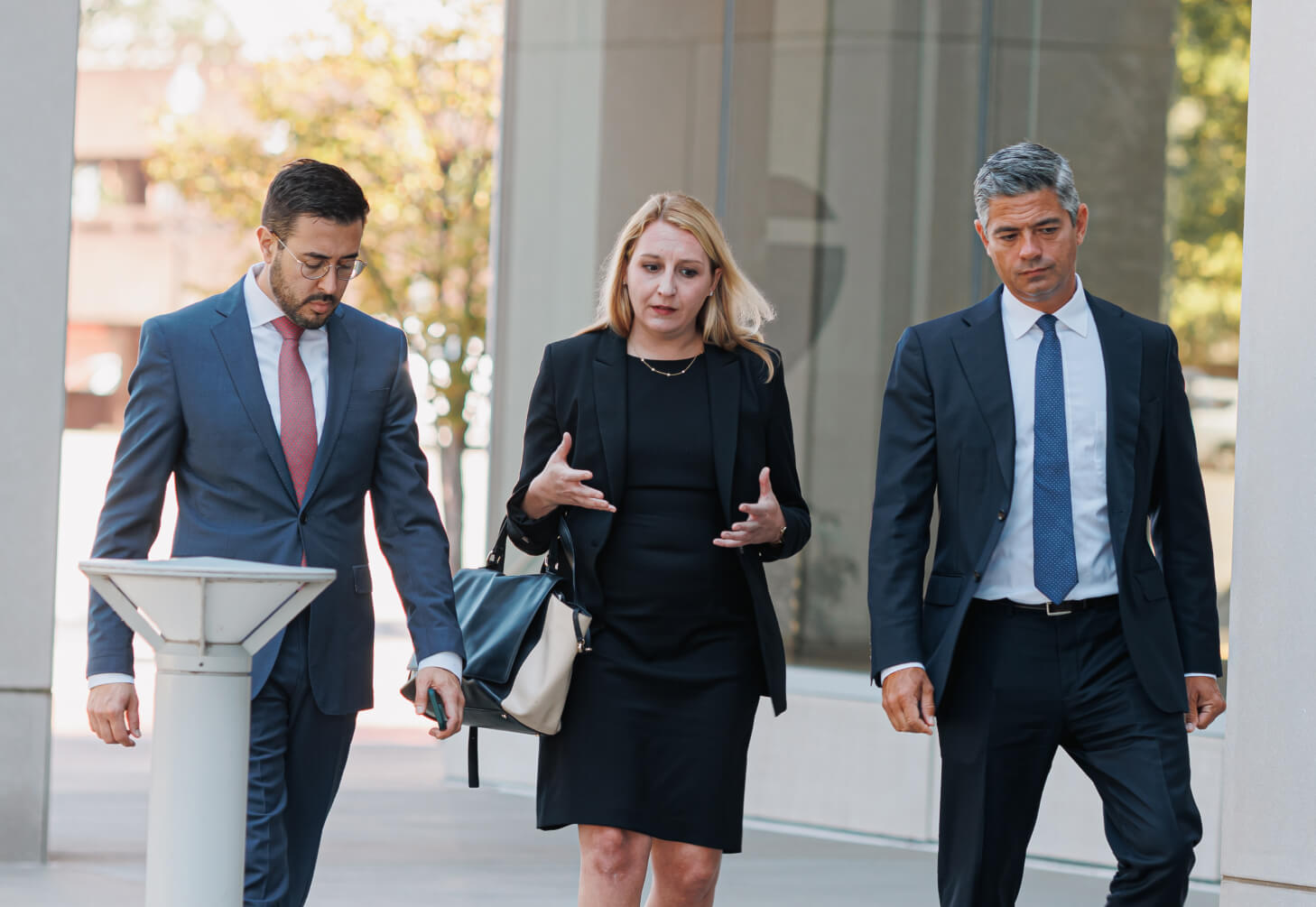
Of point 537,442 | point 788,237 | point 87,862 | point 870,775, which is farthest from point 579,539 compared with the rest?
point 788,237

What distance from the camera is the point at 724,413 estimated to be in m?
4.50

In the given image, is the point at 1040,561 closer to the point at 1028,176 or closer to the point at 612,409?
the point at 1028,176

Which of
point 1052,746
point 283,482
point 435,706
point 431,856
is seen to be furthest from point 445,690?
point 431,856

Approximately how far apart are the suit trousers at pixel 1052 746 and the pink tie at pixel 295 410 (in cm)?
149

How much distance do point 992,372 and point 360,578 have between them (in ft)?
4.86

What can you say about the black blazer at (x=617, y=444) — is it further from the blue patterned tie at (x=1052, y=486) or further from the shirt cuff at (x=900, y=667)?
the blue patterned tie at (x=1052, y=486)

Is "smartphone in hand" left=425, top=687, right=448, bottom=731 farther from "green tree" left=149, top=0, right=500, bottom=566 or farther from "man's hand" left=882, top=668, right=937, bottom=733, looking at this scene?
"green tree" left=149, top=0, right=500, bottom=566

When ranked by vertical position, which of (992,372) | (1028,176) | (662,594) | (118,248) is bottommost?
(662,594)

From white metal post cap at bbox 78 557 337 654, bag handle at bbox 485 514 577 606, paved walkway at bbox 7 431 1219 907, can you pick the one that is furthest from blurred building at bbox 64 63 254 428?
white metal post cap at bbox 78 557 337 654

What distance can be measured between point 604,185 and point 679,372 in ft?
18.6

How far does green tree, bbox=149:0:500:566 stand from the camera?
20500mm

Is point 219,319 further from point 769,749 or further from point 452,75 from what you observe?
point 452,75

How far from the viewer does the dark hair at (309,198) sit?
3.90m

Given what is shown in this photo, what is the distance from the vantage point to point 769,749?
9.05m
